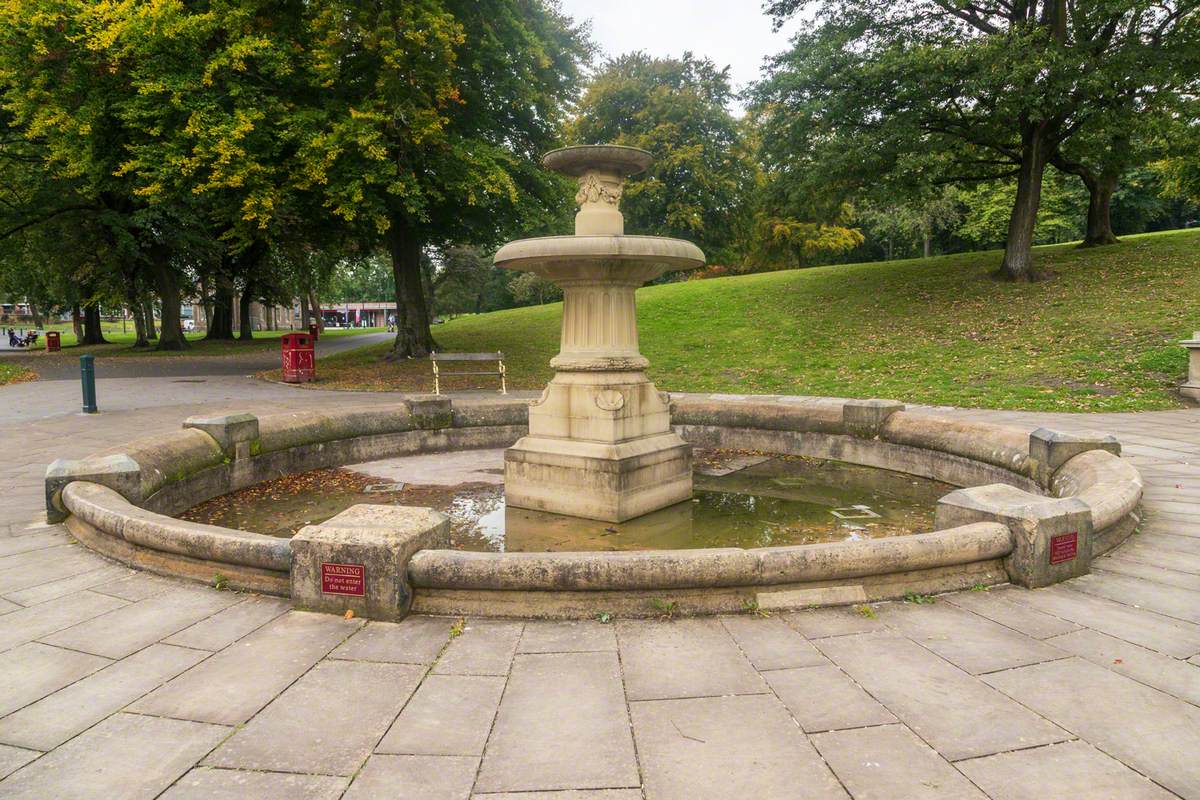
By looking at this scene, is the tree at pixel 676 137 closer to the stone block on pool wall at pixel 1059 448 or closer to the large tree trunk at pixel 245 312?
the large tree trunk at pixel 245 312

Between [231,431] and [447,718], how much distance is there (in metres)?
5.48

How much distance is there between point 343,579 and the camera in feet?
12.2

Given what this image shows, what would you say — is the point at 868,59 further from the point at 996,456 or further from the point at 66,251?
the point at 66,251

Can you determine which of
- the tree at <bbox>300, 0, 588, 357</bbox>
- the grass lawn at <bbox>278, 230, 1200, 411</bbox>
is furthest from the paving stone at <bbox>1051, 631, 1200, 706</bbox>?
the tree at <bbox>300, 0, 588, 357</bbox>

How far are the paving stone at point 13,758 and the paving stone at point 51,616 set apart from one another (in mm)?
1128

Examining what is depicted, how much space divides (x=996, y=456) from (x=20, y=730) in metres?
7.59

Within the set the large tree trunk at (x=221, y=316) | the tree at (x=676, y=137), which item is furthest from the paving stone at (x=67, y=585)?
the tree at (x=676, y=137)

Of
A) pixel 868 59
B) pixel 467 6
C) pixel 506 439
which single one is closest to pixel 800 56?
pixel 868 59

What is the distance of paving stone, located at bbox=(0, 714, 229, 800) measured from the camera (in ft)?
7.69

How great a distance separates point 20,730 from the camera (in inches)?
106

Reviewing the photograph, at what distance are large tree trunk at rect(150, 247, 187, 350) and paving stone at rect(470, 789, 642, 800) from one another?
3258cm

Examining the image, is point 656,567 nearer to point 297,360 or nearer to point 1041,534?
point 1041,534

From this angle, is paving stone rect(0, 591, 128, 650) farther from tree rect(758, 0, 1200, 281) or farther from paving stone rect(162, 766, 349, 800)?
tree rect(758, 0, 1200, 281)

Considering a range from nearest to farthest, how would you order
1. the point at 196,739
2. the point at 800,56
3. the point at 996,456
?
the point at 196,739
the point at 996,456
the point at 800,56
